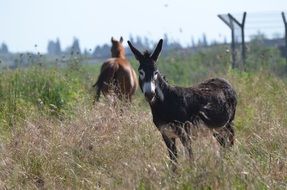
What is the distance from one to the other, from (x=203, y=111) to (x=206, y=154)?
2116 millimetres

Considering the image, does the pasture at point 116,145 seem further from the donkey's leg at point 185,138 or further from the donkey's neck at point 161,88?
the donkey's neck at point 161,88

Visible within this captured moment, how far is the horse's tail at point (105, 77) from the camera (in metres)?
12.5

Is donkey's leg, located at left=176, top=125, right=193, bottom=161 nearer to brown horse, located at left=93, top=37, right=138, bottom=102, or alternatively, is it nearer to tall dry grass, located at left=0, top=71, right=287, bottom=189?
tall dry grass, located at left=0, top=71, right=287, bottom=189

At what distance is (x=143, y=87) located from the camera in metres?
7.76

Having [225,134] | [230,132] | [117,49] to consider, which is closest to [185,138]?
[225,134]

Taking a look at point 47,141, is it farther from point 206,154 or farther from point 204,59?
point 204,59

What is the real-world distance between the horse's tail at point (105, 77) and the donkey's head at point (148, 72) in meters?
4.23

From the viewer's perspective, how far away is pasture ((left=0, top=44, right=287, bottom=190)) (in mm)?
6023

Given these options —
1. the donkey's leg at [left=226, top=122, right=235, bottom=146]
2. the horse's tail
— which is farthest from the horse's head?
the donkey's leg at [left=226, top=122, right=235, bottom=146]

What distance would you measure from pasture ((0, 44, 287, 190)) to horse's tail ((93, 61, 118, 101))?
0.37 metres

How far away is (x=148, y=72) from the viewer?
7.85 m

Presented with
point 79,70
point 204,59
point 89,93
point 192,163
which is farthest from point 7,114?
point 204,59

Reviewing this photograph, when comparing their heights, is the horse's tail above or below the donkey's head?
below

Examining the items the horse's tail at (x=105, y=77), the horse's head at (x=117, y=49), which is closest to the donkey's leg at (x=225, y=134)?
the horse's tail at (x=105, y=77)
